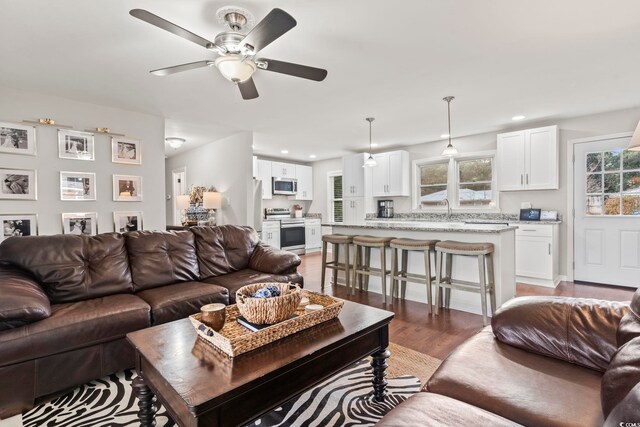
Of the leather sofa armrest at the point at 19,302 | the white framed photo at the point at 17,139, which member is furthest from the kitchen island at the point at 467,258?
the white framed photo at the point at 17,139

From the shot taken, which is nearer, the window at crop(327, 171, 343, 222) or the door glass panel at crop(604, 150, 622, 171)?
the door glass panel at crop(604, 150, 622, 171)

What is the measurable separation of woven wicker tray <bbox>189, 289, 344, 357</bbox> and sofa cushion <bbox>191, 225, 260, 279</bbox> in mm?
1486

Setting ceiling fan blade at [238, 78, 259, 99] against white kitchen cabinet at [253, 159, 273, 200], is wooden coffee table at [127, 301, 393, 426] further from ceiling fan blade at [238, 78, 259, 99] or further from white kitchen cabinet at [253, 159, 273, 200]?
white kitchen cabinet at [253, 159, 273, 200]

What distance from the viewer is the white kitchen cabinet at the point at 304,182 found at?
27.0 feet

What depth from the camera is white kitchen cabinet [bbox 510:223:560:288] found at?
170 inches

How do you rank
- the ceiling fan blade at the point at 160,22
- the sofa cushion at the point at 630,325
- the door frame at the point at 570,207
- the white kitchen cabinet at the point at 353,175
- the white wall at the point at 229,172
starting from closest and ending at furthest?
the sofa cushion at the point at 630,325 → the ceiling fan blade at the point at 160,22 → the door frame at the point at 570,207 → the white wall at the point at 229,172 → the white kitchen cabinet at the point at 353,175

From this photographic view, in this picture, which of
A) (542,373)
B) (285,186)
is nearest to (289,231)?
(285,186)

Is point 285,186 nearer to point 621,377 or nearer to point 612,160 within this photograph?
point 612,160

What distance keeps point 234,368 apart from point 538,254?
4.65 meters

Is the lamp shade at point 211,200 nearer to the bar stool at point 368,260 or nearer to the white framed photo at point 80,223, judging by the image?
the white framed photo at point 80,223

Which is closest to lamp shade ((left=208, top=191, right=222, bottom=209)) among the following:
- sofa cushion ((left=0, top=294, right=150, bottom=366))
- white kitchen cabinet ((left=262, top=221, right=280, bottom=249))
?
white kitchen cabinet ((left=262, top=221, right=280, bottom=249))

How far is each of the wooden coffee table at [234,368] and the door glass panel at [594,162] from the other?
455 cm

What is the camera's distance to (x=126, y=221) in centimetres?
408

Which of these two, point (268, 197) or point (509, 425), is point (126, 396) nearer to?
point (509, 425)
